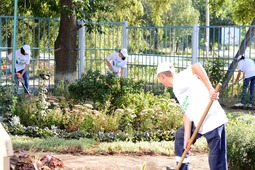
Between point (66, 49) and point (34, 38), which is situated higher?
point (34, 38)

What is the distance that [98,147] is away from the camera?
30.5ft

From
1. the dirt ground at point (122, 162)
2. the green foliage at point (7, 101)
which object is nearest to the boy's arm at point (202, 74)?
the dirt ground at point (122, 162)

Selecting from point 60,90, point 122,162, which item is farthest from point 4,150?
point 60,90

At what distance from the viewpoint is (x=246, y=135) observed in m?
7.14

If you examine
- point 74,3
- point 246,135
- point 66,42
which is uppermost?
point 74,3

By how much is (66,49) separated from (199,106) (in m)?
11.3

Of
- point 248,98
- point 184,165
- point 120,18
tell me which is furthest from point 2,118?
point 120,18

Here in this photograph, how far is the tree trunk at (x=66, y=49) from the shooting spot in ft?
55.4

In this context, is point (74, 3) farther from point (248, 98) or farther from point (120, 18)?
point (120, 18)

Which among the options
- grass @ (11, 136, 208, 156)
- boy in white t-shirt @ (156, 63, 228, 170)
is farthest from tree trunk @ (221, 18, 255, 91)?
boy in white t-shirt @ (156, 63, 228, 170)

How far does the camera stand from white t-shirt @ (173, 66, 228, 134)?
605cm

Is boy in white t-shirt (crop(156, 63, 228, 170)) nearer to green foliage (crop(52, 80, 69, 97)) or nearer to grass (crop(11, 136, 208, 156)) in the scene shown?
grass (crop(11, 136, 208, 156))

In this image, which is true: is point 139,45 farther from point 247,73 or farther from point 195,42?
point 247,73

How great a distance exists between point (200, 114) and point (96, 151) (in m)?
3.31
